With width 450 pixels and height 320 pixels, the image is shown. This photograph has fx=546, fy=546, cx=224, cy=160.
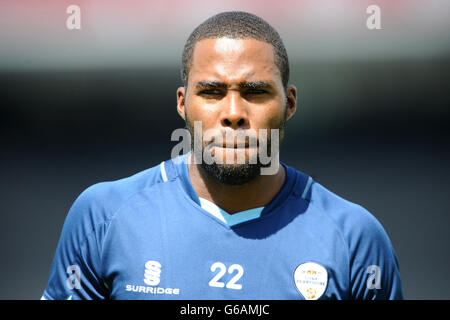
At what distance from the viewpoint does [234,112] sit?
6.59 ft

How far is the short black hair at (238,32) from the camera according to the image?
2.12m

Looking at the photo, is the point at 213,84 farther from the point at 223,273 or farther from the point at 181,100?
the point at 223,273

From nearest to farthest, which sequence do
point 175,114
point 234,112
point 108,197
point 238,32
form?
point 234,112
point 238,32
point 108,197
point 175,114

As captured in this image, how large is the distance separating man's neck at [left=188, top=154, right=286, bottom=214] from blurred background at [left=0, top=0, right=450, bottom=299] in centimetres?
313

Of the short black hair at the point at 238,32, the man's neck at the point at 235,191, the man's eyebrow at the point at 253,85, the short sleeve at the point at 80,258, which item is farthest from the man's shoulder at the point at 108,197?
the man's eyebrow at the point at 253,85

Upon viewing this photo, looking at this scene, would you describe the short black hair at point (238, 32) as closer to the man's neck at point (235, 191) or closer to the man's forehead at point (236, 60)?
the man's forehead at point (236, 60)

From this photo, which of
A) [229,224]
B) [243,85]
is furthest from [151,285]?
[243,85]

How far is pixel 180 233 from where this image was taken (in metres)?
2.12

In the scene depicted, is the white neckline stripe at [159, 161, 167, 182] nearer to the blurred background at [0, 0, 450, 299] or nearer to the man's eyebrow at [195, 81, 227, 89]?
the man's eyebrow at [195, 81, 227, 89]

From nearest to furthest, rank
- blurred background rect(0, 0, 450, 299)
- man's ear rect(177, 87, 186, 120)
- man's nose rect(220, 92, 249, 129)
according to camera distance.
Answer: man's nose rect(220, 92, 249, 129) < man's ear rect(177, 87, 186, 120) < blurred background rect(0, 0, 450, 299)

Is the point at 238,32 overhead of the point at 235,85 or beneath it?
overhead

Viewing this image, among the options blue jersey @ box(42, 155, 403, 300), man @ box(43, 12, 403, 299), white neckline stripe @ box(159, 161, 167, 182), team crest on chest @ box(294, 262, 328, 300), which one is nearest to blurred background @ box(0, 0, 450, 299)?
white neckline stripe @ box(159, 161, 167, 182)

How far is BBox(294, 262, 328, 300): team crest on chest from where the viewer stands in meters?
2.01

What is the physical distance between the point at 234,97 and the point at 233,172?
0.28 metres
